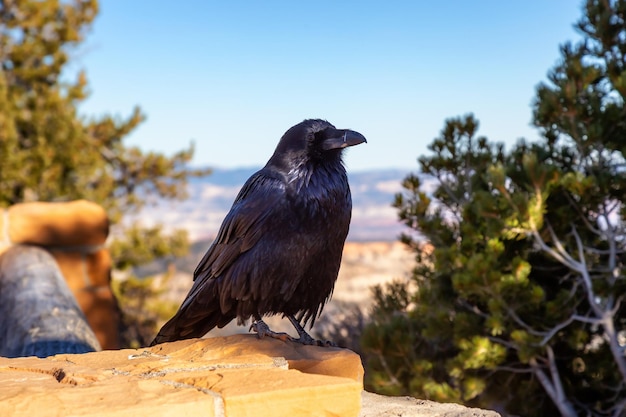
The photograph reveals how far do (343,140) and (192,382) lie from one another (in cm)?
108

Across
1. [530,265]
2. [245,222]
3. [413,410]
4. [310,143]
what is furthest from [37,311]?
[530,265]

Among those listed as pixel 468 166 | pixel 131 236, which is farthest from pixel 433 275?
pixel 131 236

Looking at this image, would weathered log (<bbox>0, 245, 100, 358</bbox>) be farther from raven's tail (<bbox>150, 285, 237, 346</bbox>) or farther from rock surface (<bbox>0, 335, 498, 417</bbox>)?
rock surface (<bbox>0, 335, 498, 417</bbox>)

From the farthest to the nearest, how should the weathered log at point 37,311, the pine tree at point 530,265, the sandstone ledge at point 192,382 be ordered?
the pine tree at point 530,265
the weathered log at point 37,311
the sandstone ledge at point 192,382

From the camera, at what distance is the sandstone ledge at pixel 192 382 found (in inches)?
64.8

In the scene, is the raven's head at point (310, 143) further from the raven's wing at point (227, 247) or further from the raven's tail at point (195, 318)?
the raven's tail at point (195, 318)

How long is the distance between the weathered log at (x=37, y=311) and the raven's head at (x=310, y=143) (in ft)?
4.95

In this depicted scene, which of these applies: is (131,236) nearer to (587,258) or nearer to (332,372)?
(587,258)

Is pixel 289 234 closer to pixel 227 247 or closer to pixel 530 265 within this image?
pixel 227 247

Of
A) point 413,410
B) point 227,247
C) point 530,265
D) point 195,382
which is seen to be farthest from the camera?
point 530,265

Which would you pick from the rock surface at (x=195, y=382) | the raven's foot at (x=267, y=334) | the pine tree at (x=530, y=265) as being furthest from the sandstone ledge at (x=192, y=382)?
the pine tree at (x=530, y=265)

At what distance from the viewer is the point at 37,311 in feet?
12.1

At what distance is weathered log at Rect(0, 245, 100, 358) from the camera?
11.1 ft

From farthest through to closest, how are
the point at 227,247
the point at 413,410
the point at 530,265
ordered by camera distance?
1. the point at 530,265
2. the point at 227,247
3. the point at 413,410
